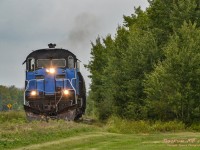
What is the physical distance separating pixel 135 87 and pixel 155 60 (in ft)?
10.0

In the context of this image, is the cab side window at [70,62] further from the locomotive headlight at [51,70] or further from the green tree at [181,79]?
the green tree at [181,79]

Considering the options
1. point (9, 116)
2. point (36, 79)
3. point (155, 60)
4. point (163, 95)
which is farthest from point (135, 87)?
point (9, 116)

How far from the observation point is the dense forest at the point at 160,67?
3309cm

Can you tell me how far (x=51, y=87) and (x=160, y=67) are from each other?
9.08 metres

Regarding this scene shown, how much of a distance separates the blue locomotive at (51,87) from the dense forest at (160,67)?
6179 mm

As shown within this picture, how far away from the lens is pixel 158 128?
3322cm

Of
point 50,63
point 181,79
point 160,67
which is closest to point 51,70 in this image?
point 50,63

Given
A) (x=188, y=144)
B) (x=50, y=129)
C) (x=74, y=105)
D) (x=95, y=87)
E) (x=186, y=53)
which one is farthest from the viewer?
(x=95, y=87)

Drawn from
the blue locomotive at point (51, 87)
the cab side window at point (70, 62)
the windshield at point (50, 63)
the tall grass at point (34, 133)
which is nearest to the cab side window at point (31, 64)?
the blue locomotive at point (51, 87)

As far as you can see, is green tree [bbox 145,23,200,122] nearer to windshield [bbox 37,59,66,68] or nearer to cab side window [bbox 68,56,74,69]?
cab side window [bbox 68,56,74,69]

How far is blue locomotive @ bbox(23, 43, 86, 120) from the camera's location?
118ft

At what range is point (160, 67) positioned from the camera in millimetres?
33906

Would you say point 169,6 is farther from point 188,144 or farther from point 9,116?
point 188,144

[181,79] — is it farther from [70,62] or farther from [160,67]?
[70,62]
